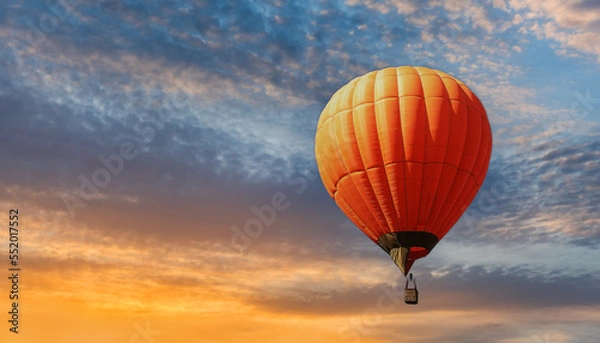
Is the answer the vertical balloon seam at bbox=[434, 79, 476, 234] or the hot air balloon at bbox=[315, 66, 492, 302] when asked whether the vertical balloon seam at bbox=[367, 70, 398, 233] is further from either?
the vertical balloon seam at bbox=[434, 79, 476, 234]

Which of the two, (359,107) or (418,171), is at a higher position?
(359,107)

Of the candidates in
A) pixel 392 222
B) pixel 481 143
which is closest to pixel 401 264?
pixel 392 222

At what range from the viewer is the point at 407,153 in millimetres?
34094

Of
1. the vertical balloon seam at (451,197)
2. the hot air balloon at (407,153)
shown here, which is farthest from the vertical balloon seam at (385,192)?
the vertical balloon seam at (451,197)

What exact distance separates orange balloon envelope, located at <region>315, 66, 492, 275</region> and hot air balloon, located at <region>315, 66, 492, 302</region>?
5 centimetres

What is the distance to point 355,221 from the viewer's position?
121ft

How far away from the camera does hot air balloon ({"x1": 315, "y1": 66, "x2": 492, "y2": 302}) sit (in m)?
34.2

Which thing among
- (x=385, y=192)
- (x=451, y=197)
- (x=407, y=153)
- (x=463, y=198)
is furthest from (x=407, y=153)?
(x=463, y=198)

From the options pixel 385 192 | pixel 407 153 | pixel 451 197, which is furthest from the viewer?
pixel 451 197

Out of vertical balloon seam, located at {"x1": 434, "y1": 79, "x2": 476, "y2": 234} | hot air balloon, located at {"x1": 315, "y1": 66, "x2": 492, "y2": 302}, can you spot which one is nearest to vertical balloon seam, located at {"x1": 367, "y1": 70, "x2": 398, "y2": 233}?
hot air balloon, located at {"x1": 315, "y1": 66, "x2": 492, "y2": 302}

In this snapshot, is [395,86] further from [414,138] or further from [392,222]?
[392,222]

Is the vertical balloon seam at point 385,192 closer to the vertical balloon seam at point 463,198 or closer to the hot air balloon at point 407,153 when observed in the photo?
the hot air balloon at point 407,153

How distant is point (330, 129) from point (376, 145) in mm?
2986

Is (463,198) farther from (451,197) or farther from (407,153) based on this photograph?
(407,153)
